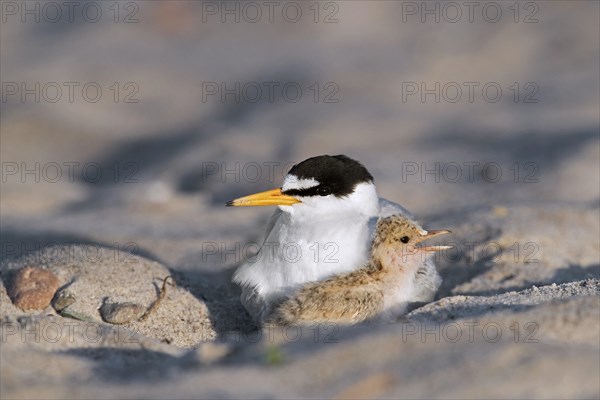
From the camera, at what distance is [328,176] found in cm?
384

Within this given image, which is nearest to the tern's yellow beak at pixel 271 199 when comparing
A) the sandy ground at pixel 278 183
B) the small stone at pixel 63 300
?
the sandy ground at pixel 278 183

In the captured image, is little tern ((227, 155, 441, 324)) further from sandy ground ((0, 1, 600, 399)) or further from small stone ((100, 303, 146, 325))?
small stone ((100, 303, 146, 325))

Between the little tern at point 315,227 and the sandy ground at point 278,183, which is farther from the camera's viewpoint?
the little tern at point 315,227

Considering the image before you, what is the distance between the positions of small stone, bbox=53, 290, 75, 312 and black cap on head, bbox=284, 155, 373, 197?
1.06m

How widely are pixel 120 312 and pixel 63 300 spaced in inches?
10.2

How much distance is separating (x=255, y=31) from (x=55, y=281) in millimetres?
7514

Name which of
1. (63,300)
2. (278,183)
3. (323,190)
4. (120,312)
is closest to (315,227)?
(323,190)

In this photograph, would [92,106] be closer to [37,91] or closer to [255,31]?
[37,91]

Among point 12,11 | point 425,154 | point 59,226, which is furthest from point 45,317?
point 12,11

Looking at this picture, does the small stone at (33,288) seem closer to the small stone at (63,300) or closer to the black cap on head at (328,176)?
the small stone at (63,300)

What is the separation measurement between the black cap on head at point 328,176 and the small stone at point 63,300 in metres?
1.06

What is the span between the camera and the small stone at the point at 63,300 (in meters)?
3.81

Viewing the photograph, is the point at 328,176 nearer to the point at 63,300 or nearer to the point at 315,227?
the point at 315,227

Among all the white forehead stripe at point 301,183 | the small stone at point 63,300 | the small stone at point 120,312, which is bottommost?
the small stone at point 120,312
